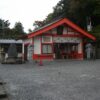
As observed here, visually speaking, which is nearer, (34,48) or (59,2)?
(34,48)

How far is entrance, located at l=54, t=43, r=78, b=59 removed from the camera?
33188 mm

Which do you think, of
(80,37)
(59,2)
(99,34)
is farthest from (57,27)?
(59,2)

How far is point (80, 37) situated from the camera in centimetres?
3256

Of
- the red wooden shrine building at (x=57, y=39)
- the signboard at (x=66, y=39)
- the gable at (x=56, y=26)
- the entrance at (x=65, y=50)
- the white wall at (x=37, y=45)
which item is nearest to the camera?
the gable at (x=56, y=26)

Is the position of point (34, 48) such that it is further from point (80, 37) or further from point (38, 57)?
point (80, 37)

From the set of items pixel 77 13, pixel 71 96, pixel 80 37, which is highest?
pixel 77 13

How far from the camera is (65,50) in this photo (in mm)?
34188

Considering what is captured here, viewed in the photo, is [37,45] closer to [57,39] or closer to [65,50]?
[57,39]

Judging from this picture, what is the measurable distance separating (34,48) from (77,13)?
1115 centimetres

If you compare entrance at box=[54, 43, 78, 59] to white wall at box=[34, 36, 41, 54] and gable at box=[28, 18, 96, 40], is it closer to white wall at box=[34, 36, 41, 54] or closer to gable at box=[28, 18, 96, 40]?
gable at box=[28, 18, 96, 40]

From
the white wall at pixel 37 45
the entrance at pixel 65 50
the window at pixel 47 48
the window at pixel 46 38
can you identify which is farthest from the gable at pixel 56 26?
the entrance at pixel 65 50

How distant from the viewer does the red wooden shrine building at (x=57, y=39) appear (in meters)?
30.9

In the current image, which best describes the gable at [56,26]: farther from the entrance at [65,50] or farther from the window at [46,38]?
the entrance at [65,50]

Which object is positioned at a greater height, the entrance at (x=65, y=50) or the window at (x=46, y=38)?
the window at (x=46, y=38)
